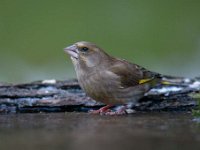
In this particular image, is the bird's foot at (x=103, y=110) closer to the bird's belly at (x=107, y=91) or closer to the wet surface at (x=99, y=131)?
the bird's belly at (x=107, y=91)

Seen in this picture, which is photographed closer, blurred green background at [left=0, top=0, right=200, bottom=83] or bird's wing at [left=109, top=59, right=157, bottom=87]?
bird's wing at [left=109, top=59, right=157, bottom=87]

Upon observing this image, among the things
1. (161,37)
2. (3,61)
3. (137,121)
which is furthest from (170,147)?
(161,37)

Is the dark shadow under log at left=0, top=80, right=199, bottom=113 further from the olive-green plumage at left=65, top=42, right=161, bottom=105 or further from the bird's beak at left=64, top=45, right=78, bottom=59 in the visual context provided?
the bird's beak at left=64, top=45, right=78, bottom=59

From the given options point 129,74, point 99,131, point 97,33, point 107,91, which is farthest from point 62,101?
point 97,33

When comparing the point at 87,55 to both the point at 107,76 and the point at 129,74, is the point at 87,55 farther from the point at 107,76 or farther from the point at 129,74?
the point at 129,74

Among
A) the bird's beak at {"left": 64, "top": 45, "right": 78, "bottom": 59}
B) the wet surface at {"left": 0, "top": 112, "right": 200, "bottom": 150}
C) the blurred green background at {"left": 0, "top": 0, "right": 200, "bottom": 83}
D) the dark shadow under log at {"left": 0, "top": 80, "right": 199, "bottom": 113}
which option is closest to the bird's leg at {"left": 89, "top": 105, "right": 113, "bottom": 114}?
the dark shadow under log at {"left": 0, "top": 80, "right": 199, "bottom": 113}

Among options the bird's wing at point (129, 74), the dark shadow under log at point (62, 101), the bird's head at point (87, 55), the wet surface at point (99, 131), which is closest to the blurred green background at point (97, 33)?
the bird's wing at point (129, 74)
